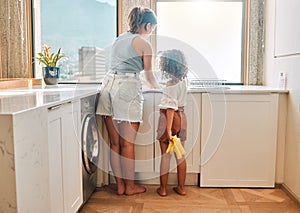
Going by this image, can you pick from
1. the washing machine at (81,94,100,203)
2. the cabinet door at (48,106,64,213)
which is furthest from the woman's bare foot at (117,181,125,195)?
the cabinet door at (48,106,64,213)

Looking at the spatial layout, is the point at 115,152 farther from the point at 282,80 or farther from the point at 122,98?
the point at 282,80

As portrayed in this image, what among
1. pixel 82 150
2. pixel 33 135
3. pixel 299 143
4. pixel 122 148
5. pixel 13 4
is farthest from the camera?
pixel 13 4

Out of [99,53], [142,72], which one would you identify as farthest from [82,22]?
[142,72]

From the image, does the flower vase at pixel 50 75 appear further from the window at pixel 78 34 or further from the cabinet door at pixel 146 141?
the cabinet door at pixel 146 141

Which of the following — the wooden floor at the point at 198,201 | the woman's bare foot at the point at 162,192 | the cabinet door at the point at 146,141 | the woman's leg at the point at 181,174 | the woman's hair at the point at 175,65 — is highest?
the woman's hair at the point at 175,65

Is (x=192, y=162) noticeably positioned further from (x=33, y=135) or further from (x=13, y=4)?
(x=13, y=4)

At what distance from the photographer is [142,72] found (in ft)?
8.73

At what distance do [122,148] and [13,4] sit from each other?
168 cm

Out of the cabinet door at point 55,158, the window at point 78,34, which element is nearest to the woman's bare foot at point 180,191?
the cabinet door at point 55,158

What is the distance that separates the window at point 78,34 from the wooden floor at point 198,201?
4.24 feet

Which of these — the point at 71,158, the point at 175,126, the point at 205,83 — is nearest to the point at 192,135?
the point at 175,126

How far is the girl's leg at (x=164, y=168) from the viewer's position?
2.73m

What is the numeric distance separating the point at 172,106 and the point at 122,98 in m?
0.38

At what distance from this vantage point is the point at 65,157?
1.93 m
